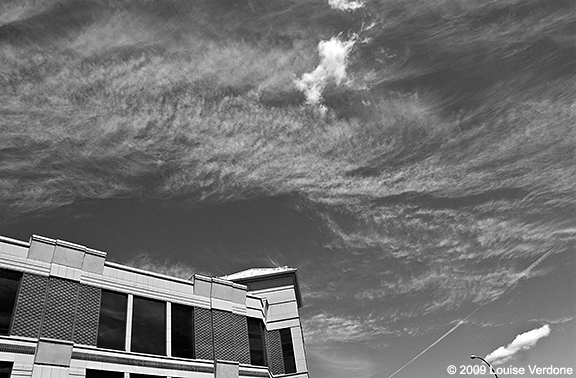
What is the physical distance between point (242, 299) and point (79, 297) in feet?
31.3

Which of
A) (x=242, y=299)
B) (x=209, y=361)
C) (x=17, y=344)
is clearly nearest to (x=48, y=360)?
(x=17, y=344)

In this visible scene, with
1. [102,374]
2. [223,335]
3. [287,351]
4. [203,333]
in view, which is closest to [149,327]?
[203,333]

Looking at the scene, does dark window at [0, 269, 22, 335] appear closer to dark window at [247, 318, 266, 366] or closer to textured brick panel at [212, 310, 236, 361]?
textured brick panel at [212, 310, 236, 361]

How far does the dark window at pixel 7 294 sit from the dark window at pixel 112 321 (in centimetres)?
370

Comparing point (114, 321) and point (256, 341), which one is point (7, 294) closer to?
point (114, 321)

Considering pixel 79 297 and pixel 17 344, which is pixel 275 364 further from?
pixel 17 344

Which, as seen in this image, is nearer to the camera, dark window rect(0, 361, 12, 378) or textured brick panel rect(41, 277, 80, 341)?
dark window rect(0, 361, 12, 378)

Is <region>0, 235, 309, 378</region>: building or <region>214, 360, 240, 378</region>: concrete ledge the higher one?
<region>0, 235, 309, 378</region>: building

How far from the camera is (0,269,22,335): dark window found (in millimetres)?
16656

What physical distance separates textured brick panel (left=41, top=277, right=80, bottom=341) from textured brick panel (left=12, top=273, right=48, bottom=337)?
9.7 inches

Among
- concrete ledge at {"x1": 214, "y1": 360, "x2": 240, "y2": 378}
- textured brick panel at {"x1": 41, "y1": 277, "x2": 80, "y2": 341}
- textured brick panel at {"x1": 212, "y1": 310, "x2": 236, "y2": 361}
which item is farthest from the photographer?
textured brick panel at {"x1": 212, "y1": 310, "x2": 236, "y2": 361}

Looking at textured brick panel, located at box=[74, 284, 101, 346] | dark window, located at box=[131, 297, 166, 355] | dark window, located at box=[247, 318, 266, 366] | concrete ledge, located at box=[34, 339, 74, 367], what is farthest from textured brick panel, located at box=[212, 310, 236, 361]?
concrete ledge, located at box=[34, 339, 74, 367]

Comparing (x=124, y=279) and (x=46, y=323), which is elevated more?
(x=124, y=279)

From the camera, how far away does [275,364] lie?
27828 mm
